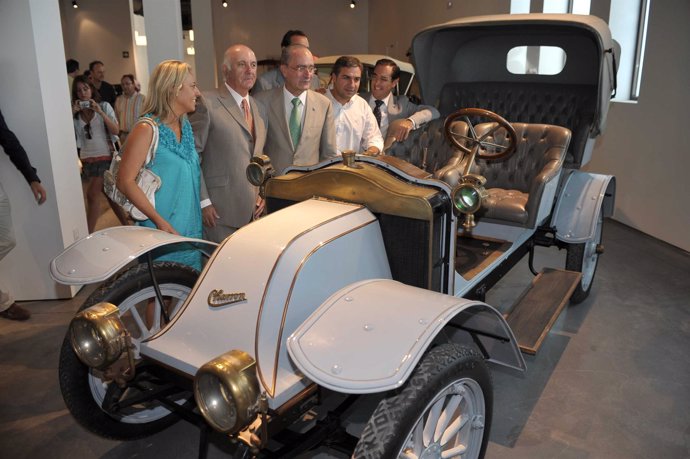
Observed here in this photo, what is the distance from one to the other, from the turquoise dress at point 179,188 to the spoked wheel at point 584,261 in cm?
247

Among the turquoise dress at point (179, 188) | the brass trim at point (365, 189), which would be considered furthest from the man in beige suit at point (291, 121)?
the brass trim at point (365, 189)

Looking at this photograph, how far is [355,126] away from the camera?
12.5 feet

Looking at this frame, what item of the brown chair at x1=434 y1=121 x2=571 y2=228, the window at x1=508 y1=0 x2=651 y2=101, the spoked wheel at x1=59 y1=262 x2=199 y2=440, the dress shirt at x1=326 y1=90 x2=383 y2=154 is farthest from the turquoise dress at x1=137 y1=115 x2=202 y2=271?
the window at x1=508 y1=0 x2=651 y2=101

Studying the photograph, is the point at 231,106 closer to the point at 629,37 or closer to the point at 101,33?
the point at 629,37

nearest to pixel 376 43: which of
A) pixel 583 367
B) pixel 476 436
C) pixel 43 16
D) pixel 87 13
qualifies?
pixel 87 13

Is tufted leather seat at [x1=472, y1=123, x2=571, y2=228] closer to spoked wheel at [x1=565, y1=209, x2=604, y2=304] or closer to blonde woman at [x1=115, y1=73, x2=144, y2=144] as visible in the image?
spoked wheel at [x1=565, y1=209, x2=604, y2=304]

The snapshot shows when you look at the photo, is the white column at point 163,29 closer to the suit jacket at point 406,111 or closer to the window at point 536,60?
the suit jacket at point 406,111

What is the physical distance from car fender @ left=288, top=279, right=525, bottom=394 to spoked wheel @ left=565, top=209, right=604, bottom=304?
2052 mm

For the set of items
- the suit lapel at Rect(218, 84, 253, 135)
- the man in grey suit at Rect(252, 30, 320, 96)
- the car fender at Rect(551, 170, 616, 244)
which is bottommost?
the car fender at Rect(551, 170, 616, 244)

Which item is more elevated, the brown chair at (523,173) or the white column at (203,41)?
the white column at (203,41)

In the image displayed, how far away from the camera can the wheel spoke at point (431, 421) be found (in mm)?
1794

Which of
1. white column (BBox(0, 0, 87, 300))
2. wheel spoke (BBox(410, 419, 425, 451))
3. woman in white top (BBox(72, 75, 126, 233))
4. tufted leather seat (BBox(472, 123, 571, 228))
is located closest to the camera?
wheel spoke (BBox(410, 419, 425, 451))

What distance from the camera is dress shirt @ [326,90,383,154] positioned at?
12.4ft

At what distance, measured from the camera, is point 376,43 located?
1512cm
